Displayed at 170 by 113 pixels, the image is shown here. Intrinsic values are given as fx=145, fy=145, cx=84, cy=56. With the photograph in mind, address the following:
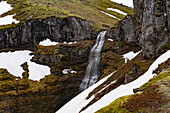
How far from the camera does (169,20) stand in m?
→ 25.2

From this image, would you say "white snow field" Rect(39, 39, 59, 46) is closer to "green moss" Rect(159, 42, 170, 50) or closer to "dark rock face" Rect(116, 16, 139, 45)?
"dark rock face" Rect(116, 16, 139, 45)

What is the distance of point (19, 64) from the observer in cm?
5716

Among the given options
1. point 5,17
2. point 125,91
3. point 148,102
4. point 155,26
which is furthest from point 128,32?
point 5,17

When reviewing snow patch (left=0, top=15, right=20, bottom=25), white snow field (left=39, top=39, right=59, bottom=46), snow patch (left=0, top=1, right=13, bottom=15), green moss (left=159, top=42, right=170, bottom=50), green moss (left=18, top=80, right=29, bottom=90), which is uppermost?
snow patch (left=0, top=1, right=13, bottom=15)

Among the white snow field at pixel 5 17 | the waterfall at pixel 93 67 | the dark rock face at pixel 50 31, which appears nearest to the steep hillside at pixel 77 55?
the dark rock face at pixel 50 31

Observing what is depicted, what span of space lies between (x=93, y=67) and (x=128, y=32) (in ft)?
59.1

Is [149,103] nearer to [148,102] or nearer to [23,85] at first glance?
[148,102]

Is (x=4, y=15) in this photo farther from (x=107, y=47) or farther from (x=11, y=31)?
(x=107, y=47)

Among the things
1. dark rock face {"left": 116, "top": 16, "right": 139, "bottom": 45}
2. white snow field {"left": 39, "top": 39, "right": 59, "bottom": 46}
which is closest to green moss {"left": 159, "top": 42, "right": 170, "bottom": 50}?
dark rock face {"left": 116, "top": 16, "right": 139, "bottom": 45}

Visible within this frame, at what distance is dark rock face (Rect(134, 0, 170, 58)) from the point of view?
2620cm

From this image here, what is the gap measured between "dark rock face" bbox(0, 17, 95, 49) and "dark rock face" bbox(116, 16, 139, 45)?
614 inches

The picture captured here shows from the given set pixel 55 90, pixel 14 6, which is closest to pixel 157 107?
pixel 55 90

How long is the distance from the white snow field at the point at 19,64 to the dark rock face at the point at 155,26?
39.3 m

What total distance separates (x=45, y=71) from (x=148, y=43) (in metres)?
40.4
